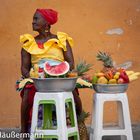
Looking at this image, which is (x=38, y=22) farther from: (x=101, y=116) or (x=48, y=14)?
(x=101, y=116)

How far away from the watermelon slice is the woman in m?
0.38

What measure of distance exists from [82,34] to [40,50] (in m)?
1.61

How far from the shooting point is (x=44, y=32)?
18.0 ft

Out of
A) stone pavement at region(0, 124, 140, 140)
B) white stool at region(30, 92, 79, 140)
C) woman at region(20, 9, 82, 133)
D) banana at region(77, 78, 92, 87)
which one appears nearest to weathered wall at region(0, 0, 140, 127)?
stone pavement at region(0, 124, 140, 140)

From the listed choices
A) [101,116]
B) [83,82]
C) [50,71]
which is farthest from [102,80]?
[50,71]

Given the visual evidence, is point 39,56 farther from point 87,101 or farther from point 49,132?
point 87,101

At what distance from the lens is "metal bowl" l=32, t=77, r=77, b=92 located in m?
4.88

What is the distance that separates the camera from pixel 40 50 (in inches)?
213

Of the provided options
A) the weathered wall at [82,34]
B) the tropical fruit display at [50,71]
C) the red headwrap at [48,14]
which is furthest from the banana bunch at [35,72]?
the weathered wall at [82,34]

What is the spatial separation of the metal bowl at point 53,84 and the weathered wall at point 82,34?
77.6 inches

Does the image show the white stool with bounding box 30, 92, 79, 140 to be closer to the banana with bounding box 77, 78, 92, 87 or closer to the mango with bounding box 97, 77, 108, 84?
the banana with bounding box 77, 78, 92, 87

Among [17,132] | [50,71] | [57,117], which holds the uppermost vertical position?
[50,71]

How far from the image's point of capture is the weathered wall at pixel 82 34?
6.86 m

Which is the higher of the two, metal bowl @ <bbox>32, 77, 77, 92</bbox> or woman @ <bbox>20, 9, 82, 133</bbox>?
woman @ <bbox>20, 9, 82, 133</bbox>
